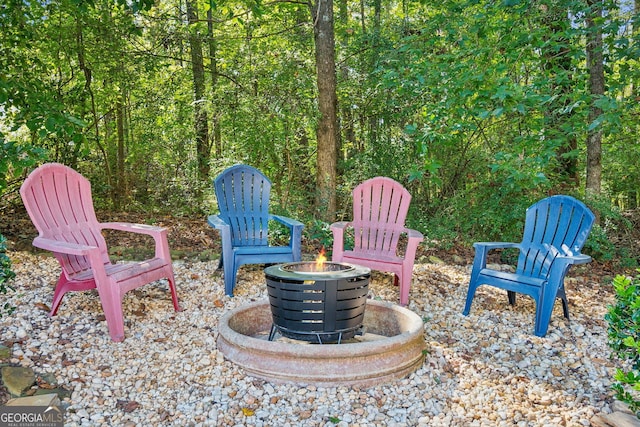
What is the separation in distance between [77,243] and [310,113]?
9.68 ft

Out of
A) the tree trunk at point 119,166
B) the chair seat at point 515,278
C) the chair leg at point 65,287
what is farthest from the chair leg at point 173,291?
the tree trunk at point 119,166

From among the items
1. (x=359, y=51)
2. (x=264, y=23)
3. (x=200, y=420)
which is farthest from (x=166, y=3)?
(x=200, y=420)

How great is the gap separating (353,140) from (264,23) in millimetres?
1855

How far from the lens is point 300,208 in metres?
5.61

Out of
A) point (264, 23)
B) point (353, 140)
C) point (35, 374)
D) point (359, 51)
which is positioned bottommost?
point (35, 374)

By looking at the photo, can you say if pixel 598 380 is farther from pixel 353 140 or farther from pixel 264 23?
pixel 264 23

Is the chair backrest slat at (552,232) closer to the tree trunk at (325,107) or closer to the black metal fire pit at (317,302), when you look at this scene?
the black metal fire pit at (317,302)

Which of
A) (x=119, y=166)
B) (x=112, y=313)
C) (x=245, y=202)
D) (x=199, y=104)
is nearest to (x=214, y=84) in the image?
(x=199, y=104)

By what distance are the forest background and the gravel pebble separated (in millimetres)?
1423

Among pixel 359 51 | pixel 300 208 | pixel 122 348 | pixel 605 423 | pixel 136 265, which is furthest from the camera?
pixel 359 51

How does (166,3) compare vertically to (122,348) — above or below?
above

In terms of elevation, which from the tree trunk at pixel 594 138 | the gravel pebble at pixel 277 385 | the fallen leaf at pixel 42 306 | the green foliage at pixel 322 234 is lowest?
the gravel pebble at pixel 277 385

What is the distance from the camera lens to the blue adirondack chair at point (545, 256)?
319 cm

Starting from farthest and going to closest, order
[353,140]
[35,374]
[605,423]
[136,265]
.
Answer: [353,140]
[136,265]
[35,374]
[605,423]
